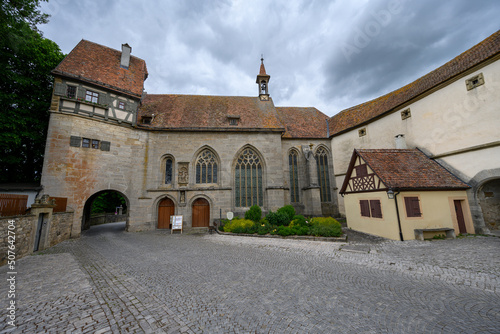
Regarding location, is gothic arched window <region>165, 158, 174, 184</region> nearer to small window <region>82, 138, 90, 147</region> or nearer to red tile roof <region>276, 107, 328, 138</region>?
small window <region>82, 138, 90, 147</region>

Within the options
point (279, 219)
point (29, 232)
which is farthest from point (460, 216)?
point (29, 232)

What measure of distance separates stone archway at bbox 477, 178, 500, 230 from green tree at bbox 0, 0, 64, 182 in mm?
25107

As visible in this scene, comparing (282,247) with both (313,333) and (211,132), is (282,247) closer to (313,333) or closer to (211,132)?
(313,333)

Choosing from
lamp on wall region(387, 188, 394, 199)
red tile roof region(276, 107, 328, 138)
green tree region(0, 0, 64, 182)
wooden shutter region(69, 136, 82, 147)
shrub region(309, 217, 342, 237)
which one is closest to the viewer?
lamp on wall region(387, 188, 394, 199)

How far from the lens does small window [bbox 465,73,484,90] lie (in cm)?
997

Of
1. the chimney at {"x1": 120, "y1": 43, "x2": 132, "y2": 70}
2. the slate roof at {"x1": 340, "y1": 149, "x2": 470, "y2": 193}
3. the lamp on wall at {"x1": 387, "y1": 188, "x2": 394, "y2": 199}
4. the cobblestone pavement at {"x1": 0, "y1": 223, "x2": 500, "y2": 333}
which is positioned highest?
the chimney at {"x1": 120, "y1": 43, "x2": 132, "y2": 70}

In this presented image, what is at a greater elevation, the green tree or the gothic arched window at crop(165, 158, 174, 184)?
the green tree

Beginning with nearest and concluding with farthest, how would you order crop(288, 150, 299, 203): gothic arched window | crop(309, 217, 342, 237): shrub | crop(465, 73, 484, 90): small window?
crop(309, 217, 342, 237): shrub → crop(465, 73, 484, 90): small window → crop(288, 150, 299, 203): gothic arched window

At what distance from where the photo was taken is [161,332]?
9.96 feet

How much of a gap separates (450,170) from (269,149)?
1167cm

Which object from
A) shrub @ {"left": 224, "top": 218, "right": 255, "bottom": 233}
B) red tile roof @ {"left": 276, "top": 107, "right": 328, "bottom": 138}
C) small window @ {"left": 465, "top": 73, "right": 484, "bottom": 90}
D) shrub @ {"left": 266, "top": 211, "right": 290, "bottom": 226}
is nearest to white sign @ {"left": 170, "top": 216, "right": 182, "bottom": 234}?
shrub @ {"left": 224, "top": 218, "right": 255, "bottom": 233}

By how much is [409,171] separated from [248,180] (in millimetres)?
11131

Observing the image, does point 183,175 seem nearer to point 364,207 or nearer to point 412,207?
point 364,207

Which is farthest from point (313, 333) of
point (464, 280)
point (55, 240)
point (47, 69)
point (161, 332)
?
point (47, 69)
